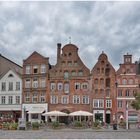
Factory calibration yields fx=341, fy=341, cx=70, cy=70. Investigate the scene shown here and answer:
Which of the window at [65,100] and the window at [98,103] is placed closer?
the window at [98,103]

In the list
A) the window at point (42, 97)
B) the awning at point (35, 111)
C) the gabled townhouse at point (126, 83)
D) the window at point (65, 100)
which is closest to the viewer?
the gabled townhouse at point (126, 83)

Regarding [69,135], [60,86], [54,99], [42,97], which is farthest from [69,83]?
[69,135]

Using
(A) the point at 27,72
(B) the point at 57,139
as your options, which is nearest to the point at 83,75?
(A) the point at 27,72

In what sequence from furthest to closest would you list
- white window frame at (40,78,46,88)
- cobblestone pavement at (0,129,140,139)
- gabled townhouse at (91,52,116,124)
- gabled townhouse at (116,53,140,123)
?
white window frame at (40,78,46,88) < gabled townhouse at (116,53,140,123) < gabled townhouse at (91,52,116,124) < cobblestone pavement at (0,129,140,139)

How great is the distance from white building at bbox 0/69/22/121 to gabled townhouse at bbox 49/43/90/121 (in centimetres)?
566

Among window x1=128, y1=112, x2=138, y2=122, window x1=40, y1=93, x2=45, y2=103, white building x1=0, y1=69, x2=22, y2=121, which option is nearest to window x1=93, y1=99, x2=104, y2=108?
window x1=128, y1=112, x2=138, y2=122

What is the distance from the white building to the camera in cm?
5672

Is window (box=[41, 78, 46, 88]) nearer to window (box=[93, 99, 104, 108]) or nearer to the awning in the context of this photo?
the awning

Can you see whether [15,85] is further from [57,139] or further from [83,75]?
[57,139]

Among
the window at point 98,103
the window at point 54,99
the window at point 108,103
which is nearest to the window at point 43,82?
the window at point 54,99

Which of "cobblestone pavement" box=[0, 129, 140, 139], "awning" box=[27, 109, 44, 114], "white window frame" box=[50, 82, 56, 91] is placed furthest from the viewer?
"white window frame" box=[50, 82, 56, 91]

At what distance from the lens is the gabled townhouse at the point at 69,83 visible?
179 ft

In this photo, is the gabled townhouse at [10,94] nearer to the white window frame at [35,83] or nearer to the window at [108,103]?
the white window frame at [35,83]

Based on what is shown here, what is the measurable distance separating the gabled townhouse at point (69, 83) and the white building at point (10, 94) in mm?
5664
